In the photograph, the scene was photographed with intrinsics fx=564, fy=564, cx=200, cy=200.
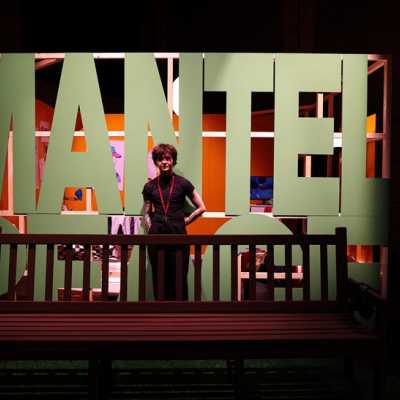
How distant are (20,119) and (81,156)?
1.76 feet

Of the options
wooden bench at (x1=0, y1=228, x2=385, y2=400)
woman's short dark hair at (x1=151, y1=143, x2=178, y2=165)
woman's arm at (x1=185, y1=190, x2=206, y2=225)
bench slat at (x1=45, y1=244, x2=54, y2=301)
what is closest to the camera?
wooden bench at (x1=0, y1=228, x2=385, y2=400)

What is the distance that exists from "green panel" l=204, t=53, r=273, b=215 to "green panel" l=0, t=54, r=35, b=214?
4.44ft

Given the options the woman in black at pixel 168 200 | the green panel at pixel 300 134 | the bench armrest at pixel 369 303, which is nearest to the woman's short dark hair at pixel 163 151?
the woman in black at pixel 168 200

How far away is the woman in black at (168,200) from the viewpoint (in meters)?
4.06

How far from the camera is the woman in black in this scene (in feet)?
13.3

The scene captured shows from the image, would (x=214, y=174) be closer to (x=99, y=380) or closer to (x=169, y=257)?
(x=169, y=257)

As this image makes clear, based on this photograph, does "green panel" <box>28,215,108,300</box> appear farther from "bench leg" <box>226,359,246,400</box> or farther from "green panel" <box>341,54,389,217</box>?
"green panel" <box>341,54,389,217</box>

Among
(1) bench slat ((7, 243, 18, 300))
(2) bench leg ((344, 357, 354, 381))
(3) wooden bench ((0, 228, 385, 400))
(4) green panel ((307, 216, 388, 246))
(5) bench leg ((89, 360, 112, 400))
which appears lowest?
(2) bench leg ((344, 357, 354, 381))

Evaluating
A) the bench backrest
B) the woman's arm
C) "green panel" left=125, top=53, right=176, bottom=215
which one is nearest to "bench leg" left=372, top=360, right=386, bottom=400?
the bench backrest

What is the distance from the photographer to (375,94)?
5.04 meters

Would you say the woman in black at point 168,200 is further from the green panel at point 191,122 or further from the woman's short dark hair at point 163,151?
the green panel at point 191,122

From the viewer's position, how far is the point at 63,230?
4.29 metres
